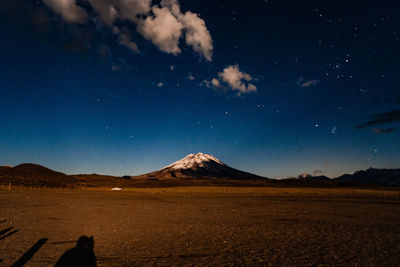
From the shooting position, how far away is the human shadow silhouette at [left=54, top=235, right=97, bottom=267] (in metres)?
6.12

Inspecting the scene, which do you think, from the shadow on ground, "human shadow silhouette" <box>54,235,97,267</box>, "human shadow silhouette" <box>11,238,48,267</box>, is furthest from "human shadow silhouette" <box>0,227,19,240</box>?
"human shadow silhouette" <box>54,235,97,267</box>

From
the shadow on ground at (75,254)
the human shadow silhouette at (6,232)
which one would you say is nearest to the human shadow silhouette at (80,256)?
the shadow on ground at (75,254)

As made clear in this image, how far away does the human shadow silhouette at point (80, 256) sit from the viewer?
241 inches

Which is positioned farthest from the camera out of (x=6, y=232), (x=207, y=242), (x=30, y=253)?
(x=6, y=232)

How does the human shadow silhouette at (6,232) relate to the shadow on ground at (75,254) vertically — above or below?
above

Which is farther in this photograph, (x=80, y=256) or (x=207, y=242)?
(x=207, y=242)

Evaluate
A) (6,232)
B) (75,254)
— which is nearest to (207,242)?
(75,254)

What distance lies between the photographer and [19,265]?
5.88 meters

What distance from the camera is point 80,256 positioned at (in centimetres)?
671

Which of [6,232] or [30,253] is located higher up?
[6,232]

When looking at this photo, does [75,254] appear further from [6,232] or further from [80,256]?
[6,232]

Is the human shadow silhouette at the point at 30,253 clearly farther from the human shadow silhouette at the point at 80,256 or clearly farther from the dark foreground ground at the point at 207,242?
the human shadow silhouette at the point at 80,256

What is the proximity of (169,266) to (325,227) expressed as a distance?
8.54 m

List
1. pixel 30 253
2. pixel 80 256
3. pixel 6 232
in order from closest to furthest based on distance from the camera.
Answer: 1. pixel 80 256
2. pixel 30 253
3. pixel 6 232
